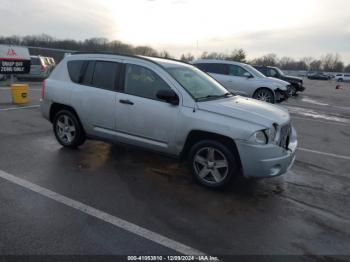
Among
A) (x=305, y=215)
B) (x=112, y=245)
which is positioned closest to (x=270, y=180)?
(x=305, y=215)

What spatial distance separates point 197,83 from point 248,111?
1183mm

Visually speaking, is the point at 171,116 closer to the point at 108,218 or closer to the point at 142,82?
the point at 142,82

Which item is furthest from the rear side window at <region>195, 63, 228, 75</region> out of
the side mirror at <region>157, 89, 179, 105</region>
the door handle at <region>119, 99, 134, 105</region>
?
the side mirror at <region>157, 89, 179, 105</region>

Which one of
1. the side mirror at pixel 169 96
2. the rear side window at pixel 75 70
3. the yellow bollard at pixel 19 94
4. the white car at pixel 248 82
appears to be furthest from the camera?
the white car at pixel 248 82

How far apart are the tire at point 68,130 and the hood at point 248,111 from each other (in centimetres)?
254

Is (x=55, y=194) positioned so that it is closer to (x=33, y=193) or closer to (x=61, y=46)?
(x=33, y=193)

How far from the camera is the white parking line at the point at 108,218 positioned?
12.0 feet

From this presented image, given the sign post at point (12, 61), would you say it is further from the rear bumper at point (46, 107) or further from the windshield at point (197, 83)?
the windshield at point (197, 83)

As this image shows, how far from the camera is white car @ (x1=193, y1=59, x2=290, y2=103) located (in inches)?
603

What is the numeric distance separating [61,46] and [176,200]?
81.7 m

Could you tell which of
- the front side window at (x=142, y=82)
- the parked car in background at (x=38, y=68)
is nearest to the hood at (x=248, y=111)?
the front side window at (x=142, y=82)

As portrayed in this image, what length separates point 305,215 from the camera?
456 cm

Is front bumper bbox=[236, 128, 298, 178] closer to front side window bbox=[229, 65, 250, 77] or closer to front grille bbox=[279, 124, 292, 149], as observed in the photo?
front grille bbox=[279, 124, 292, 149]

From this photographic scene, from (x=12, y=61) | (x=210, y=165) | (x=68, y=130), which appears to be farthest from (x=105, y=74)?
(x=12, y=61)
